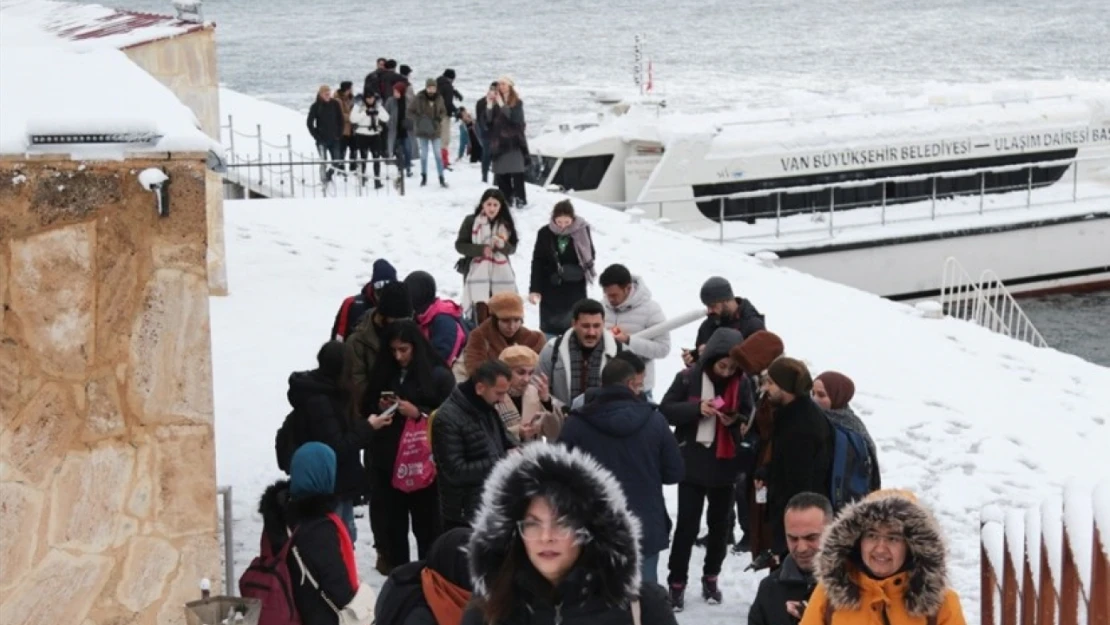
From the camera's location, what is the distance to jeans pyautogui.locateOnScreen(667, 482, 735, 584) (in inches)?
350

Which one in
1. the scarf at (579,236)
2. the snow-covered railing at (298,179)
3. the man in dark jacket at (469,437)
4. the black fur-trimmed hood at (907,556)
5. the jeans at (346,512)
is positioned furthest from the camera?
the snow-covered railing at (298,179)

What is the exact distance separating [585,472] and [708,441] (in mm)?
4468

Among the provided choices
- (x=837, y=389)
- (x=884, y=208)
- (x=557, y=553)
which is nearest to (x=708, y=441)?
(x=837, y=389)

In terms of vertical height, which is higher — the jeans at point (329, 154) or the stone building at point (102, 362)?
the stone building at point (102, 362)

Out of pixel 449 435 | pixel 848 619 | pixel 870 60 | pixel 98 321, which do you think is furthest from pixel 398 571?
pixel 870 60

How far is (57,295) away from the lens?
633 centimetres

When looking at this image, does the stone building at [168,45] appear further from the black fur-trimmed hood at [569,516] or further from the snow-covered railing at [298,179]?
the black fur-trimmed hood at [569,516]

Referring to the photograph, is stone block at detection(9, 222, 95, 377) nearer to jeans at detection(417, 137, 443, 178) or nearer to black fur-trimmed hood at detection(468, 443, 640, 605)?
black fur-trimmed hood at detection(468, 443, 640, 605)

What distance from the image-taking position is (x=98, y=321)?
21.0 ft

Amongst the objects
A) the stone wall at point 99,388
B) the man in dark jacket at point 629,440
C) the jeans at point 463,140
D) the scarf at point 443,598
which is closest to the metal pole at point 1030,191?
the jeans at point 463,140

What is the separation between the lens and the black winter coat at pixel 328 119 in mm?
22609

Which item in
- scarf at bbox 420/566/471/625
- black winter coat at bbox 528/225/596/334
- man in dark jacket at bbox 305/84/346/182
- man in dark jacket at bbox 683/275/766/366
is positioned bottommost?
man in dark jacket at bbox 305/84/346/182

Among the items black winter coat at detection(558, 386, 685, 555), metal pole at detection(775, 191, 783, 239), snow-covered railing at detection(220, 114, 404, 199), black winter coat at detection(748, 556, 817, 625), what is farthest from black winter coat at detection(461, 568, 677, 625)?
metal pole at detection(775, 191, 783, 239)

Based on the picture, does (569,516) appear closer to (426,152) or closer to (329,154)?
(426,152)
